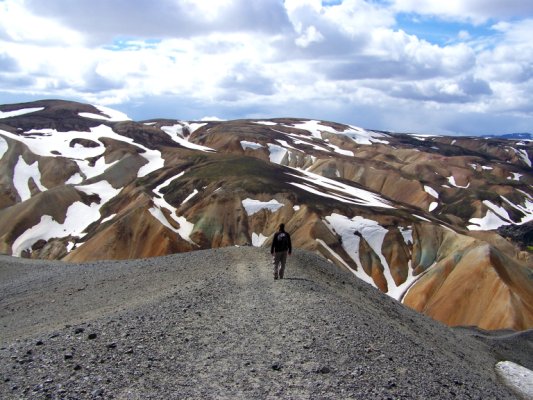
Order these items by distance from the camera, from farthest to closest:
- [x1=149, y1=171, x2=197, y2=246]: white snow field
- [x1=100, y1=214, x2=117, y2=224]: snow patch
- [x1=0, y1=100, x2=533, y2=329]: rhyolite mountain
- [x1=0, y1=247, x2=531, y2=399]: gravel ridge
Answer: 1. [x1=100, y1=214, x2=117, y2=224]: snow patch
2. [x1=149, y1=171, x2=197, y2=246]: white snow field
3. [x1=0, y1=100, x2=533, y2=329]: rhyolite mountain
4. [x1=0, y1=247, x2=531, y2=399]: gravel ridge

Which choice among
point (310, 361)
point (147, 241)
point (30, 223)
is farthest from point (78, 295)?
point (30, 223)

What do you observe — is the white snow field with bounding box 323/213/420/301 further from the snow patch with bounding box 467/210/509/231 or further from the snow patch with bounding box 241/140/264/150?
the snow patch with bounding box 241/140/264/150

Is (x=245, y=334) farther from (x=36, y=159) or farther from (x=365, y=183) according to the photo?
(x=365, y=183)

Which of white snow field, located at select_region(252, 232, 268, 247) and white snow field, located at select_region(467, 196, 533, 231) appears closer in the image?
white snow field, located at select_region(252, 232, 268, 247)

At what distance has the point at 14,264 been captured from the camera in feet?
107

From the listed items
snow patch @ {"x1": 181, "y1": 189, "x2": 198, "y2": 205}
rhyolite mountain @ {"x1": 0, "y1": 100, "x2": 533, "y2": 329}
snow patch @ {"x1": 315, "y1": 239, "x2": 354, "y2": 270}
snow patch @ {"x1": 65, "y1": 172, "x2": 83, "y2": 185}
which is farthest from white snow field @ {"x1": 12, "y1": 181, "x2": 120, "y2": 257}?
snow patch @ {"x1": 315, "y1": 239, "x2": 354, "y2": 270}

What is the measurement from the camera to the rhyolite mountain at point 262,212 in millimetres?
62531

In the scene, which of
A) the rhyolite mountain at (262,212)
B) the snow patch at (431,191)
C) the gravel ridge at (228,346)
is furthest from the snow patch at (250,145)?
the gravel ridge at (228,346)

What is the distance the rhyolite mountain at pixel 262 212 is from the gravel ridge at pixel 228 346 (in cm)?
3619

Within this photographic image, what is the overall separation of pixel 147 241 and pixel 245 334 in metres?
61.5

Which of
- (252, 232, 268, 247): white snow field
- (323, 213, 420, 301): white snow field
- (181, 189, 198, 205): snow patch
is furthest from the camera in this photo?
(181, 189, 198, 205): snow patch

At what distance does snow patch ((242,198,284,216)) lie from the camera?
8175 cm

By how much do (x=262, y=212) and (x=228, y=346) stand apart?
6797 centimetres

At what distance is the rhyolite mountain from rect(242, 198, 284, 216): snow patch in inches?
9.2
